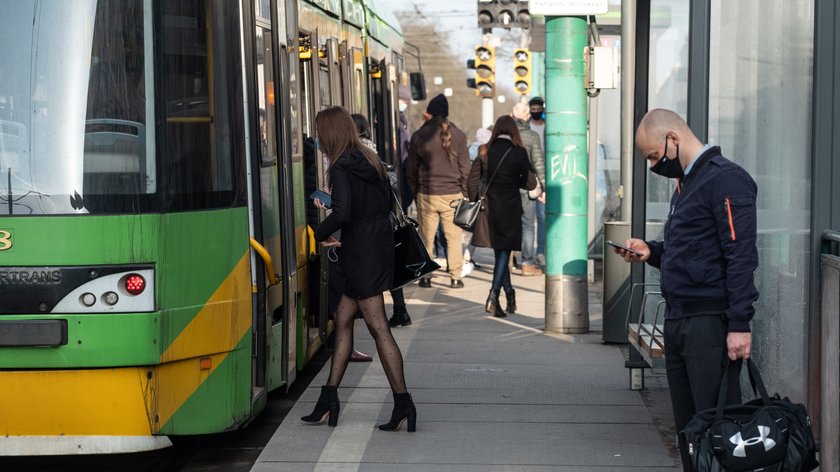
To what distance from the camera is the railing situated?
4930mm

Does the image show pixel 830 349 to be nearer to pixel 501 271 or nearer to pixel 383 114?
pixel 501 271

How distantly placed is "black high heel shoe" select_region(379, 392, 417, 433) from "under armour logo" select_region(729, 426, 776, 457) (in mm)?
2829

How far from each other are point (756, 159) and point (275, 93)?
9.00 feet

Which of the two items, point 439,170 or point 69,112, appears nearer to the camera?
point 69,112

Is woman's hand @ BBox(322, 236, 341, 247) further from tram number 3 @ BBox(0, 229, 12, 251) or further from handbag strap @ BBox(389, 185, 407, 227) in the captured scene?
tram number 3 @ BBox(0, 229, 12, 251)

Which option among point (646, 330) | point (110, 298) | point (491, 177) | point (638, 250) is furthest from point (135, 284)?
point (491, 177)

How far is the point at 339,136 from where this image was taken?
7211mm

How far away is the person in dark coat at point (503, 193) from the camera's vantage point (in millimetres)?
12469

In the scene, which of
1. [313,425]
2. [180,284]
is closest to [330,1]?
[313,425]

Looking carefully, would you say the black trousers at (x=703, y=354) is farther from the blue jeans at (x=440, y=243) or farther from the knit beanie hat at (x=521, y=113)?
the blue jeans at (x=440, y=243)

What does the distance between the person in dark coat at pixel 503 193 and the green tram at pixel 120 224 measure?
6.30 m

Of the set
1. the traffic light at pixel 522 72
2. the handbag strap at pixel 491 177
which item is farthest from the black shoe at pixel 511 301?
the traffic light at pixel 522 72

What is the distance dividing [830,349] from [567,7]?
20.3 feet

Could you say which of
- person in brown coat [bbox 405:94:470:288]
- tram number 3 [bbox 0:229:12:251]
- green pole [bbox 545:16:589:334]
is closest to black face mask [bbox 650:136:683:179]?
tram number 3 [bbox 0:229:12:251]
